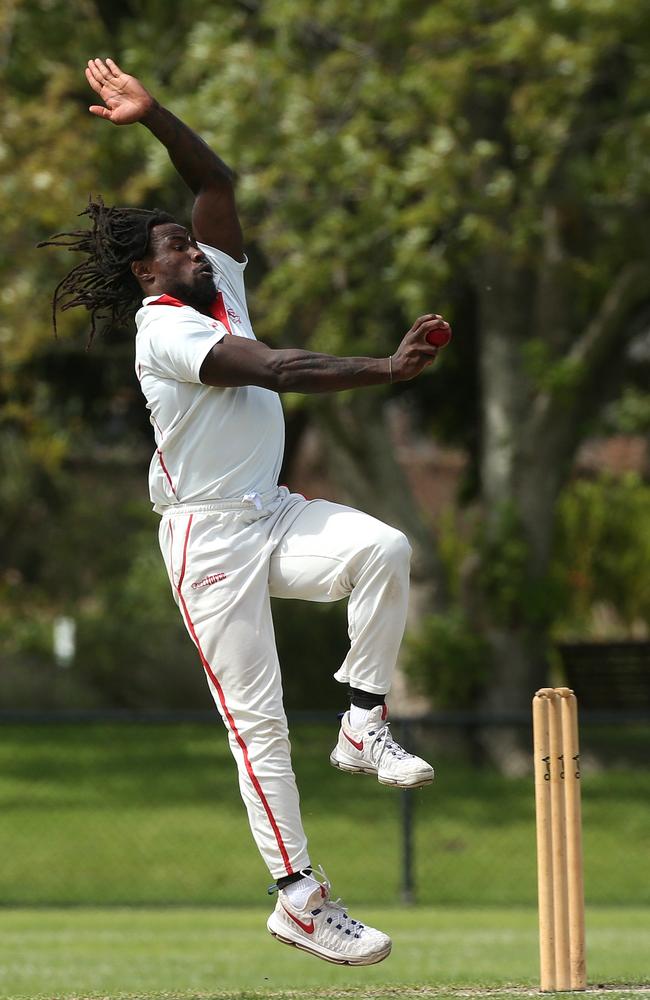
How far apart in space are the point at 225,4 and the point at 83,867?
8839mm

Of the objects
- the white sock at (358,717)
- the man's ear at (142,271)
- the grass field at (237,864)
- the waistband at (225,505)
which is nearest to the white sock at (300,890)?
the white sock at (358,717)

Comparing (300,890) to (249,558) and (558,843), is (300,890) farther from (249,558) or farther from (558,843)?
(249,558)

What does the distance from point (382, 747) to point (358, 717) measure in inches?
6.3

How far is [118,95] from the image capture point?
605 centimetres

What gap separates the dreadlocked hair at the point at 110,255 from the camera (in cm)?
607

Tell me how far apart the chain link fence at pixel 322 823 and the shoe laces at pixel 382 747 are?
715 cm

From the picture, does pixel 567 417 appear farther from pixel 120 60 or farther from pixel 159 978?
pixel 159 978

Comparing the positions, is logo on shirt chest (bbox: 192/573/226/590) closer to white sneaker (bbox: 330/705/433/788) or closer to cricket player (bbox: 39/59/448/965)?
cricket player (bbox: 39/59/448/965)

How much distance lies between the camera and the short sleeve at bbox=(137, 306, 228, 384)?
18.6 feet

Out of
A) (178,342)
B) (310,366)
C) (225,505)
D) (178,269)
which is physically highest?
(178,269)

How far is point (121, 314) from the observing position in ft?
21.1

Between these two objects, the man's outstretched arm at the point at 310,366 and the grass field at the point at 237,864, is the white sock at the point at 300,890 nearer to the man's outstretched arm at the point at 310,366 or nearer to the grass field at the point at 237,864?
the man's outstretched arm at the point at 310,366

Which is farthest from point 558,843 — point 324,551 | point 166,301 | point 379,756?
point 166,301

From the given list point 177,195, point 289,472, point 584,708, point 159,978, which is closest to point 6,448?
point 289,472
